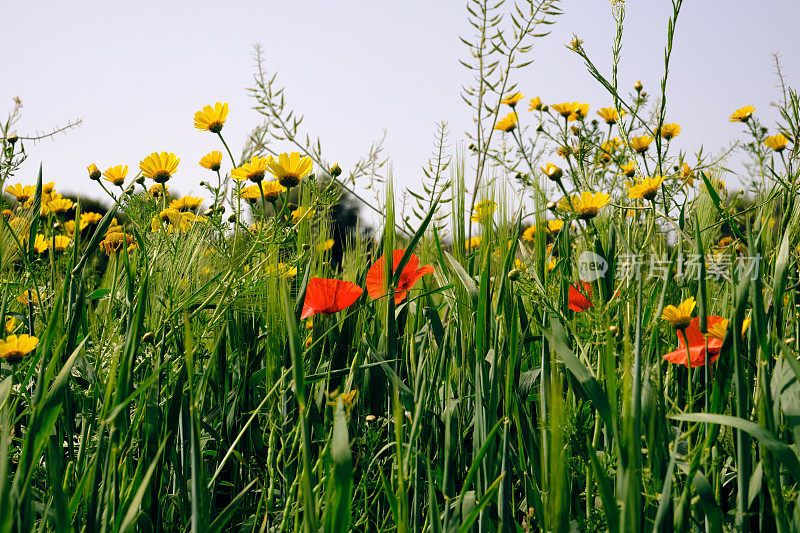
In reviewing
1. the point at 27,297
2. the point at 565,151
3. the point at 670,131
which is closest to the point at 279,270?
the point at 27,297

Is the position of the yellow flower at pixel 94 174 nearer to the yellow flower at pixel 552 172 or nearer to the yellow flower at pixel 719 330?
the yellow flower at pixel 552 172

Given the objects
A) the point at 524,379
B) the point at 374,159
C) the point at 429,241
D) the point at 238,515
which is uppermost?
the point at 374,159

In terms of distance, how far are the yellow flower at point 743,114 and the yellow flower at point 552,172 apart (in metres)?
0.61

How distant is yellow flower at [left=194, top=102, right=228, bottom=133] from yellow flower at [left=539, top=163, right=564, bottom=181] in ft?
1.66

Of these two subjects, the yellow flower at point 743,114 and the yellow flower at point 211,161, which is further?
the yellow flower at point 743,114

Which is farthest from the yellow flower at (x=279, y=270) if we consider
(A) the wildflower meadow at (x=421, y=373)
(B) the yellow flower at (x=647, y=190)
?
(B) the yellow flower at (x=647, y=190)

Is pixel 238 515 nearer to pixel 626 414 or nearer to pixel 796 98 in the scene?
pixel 626 414

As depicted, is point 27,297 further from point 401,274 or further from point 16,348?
point 401,274

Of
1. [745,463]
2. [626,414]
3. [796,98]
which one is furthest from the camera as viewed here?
[796,98]

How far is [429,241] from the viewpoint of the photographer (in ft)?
2.67

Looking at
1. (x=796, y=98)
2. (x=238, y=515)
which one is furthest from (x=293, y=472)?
(x=796, y=98)

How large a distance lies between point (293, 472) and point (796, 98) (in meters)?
0.71

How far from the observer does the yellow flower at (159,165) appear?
3.08 ft

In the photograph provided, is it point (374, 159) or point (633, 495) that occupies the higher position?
point (374, 159)
